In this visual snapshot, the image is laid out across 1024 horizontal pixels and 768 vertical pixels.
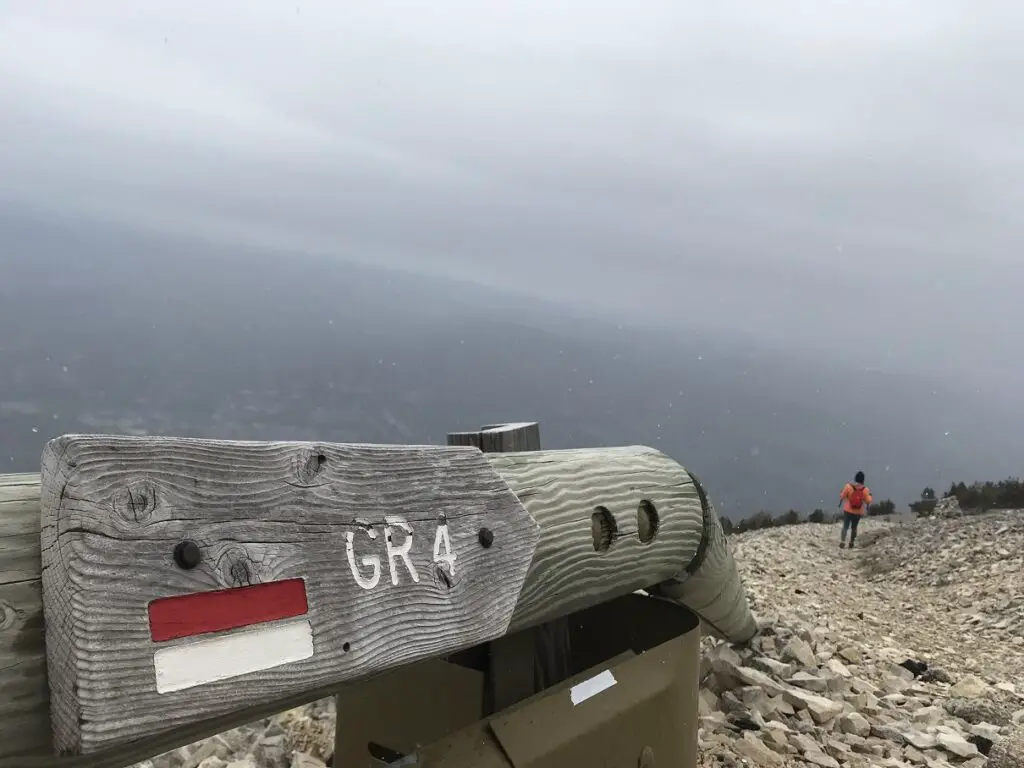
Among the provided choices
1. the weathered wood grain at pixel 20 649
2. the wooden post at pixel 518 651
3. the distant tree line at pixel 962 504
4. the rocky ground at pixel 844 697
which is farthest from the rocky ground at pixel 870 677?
the distant tree line at pixel 962 504

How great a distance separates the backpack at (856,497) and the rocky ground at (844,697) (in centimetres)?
580

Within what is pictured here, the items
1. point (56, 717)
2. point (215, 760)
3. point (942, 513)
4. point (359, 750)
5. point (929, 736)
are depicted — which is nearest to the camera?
point (56, 717)

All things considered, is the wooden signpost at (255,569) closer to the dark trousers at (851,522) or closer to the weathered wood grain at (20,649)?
the weathered wood grain at (20,649)

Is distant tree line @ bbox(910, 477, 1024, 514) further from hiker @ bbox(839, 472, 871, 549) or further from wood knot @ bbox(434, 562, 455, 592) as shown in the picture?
wood knot @ bbox(434, 562, 455, 592)

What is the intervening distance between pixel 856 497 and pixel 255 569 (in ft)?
50.7

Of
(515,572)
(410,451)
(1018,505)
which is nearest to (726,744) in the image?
(515,572)

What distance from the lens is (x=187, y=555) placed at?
1286mm

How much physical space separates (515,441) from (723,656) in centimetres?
272

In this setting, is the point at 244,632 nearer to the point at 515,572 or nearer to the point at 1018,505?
the point at 515,572

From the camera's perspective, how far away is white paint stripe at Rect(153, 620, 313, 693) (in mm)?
1254

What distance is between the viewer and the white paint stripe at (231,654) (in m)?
1.25

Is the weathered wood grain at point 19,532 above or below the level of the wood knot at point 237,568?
above

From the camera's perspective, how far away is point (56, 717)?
119 centimetres

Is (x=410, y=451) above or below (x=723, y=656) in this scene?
above
